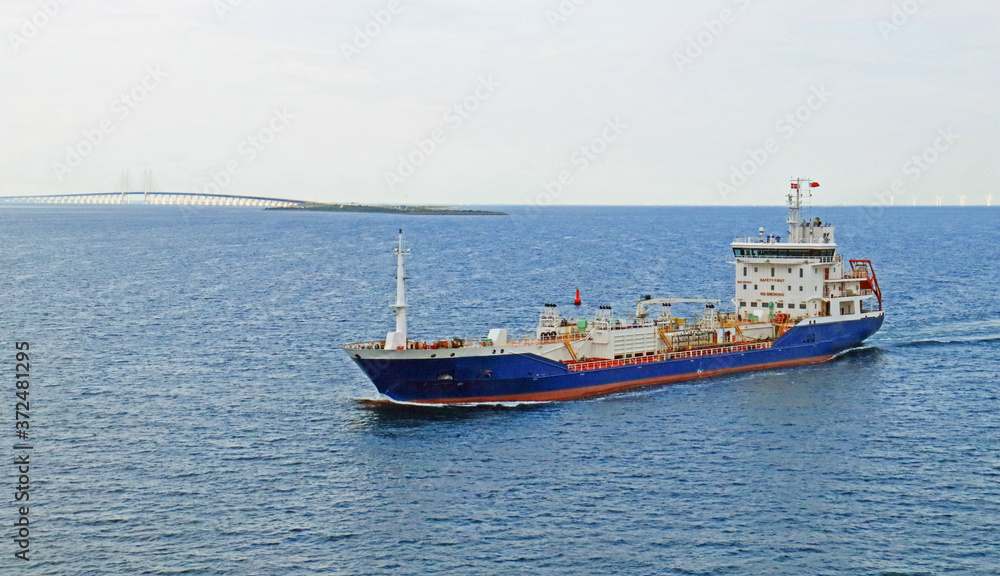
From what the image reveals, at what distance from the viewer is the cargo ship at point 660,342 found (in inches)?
2251

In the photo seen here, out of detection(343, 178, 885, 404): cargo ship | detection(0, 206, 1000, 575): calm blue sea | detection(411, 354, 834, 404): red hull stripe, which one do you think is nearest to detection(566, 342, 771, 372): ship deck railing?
detection(343, 178, 885, 404): cargo ship

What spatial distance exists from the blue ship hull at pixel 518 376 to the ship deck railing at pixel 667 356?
0.43 meters

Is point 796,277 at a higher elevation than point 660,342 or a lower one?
higher

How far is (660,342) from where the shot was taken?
68125mm

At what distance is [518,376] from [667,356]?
42.0 ft

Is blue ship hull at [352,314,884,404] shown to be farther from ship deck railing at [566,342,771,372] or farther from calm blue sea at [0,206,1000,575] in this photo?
calm blue sea at [0,206,1000,575]

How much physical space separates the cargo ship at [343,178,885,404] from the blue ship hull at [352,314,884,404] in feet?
0.22

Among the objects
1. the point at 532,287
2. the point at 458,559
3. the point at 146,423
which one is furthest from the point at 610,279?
the point at 458,559

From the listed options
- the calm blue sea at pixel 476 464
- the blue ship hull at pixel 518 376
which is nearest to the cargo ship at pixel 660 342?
the blue ship hull at pixel 518 376

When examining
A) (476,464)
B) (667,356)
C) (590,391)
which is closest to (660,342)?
(667,356)

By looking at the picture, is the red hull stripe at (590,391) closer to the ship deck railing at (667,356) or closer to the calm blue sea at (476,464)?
the ship deck railing at (667,356)

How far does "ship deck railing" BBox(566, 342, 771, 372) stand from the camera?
206 ft

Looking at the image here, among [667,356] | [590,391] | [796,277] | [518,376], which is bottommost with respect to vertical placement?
[590,391]

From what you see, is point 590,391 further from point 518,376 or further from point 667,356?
point 667,356
